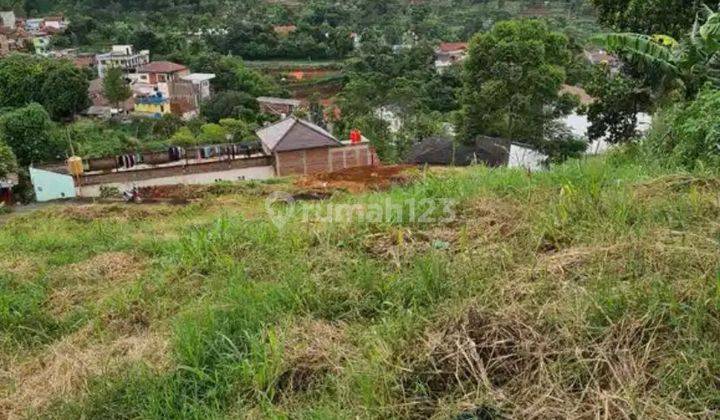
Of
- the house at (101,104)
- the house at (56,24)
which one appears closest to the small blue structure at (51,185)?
the house at (101,104)

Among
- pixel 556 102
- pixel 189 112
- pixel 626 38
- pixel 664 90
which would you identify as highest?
pixel 626 38

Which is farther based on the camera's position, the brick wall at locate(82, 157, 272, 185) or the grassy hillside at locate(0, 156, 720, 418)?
the brick wall at locate(82, 157, 272, 185)

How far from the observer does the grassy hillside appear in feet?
7.02

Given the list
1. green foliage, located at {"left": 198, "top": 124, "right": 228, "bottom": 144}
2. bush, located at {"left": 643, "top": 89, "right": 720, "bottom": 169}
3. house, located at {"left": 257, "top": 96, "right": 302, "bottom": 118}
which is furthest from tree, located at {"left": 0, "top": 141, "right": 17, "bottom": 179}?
house, located at {"left": 257, "top": 96, "right": 302, "bottom": 118}

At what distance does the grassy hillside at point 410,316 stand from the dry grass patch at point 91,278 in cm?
2

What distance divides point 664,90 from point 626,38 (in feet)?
29.1

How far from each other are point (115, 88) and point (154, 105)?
220 centimetres

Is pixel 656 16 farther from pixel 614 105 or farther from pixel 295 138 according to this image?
pixel 295 138

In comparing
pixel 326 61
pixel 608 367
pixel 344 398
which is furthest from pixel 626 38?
pixel 326 61

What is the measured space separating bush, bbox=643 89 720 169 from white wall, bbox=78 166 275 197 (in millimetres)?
10795

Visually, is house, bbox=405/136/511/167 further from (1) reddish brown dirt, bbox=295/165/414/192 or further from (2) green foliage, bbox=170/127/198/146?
(2) green foliage, bbox=170/127/198/146

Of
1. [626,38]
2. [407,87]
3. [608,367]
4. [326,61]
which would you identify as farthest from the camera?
[326,61]

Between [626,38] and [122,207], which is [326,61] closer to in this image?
[122,207]

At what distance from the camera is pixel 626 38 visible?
3.77m
